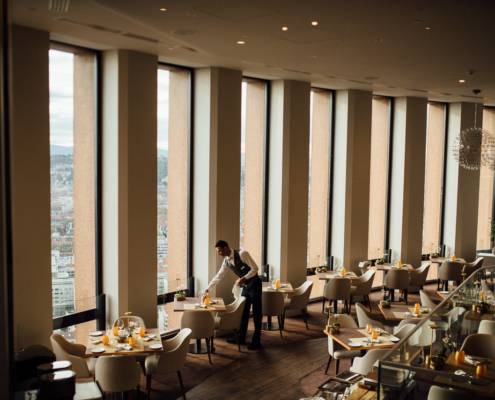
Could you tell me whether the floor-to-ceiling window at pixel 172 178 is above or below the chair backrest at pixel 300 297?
above

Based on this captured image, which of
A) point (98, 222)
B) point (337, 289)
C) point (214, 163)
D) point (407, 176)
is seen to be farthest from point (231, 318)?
point (407, 176)

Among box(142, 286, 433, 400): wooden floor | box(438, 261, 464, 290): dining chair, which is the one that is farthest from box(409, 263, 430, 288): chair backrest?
box(142, 286, 433, 400): wooden floor

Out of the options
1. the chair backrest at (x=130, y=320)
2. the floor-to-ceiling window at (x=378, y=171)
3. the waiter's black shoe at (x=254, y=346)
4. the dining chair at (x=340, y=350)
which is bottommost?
the waiter's black shoe at (x=254, y=346)

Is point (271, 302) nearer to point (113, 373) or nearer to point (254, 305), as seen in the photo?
point (254, 305)

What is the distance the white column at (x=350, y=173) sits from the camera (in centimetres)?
1254

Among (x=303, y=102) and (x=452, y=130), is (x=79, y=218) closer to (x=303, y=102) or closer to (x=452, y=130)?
(x=303, y=102)

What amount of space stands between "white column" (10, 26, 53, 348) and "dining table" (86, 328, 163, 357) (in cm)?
71

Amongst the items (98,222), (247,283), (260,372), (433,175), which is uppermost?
(433,175)

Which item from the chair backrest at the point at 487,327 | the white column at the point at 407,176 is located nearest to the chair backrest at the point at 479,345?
the chair backrest at the point at 487,327

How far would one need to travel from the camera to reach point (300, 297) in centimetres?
1056

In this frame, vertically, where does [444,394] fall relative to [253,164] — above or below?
below

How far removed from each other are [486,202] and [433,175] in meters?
2.30

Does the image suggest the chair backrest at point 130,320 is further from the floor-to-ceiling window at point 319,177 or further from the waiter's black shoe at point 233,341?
the floor-to-ceiling window at point 319,177

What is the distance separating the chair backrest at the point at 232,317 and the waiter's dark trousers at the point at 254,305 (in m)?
0.17
